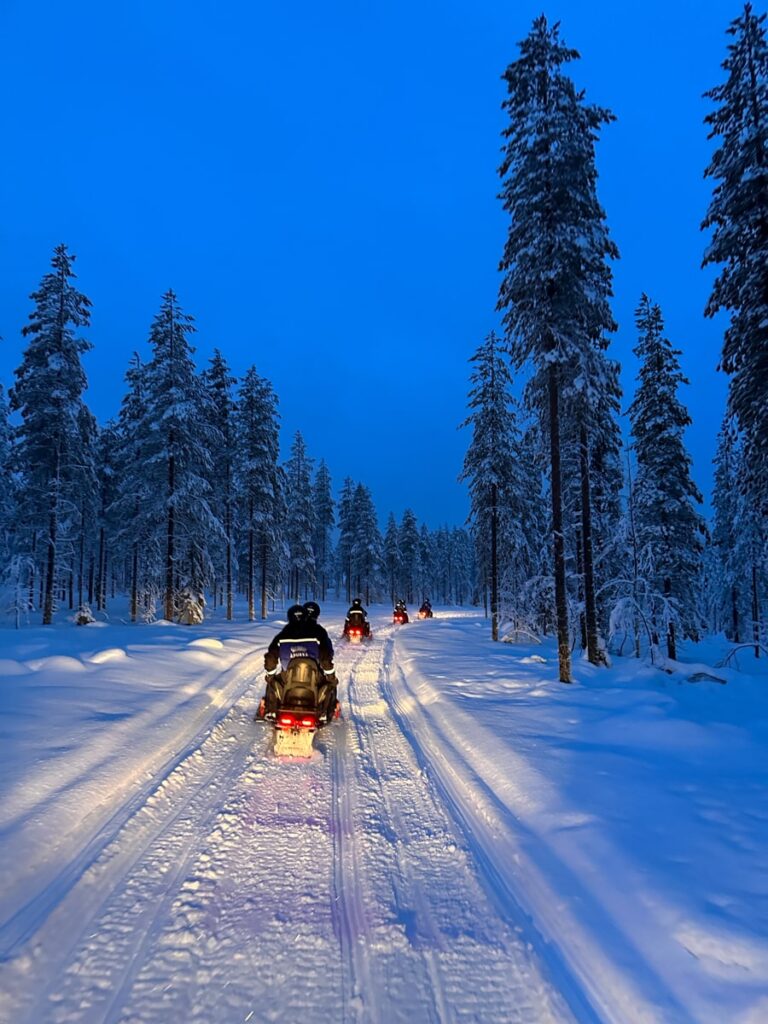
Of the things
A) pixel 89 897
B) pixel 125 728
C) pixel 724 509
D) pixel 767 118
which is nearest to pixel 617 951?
pixel 89 897

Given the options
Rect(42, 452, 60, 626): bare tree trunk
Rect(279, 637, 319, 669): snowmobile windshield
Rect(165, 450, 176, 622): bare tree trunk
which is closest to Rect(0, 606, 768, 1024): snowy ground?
Rect(279, 637, 319, 669): snowmobile windshield

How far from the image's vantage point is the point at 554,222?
13.5m

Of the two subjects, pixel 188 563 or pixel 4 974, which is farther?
pixel 188 563

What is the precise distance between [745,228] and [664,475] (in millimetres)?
11014

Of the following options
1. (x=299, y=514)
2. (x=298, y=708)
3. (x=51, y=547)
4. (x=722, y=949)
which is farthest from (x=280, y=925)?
(x=299, y=514)

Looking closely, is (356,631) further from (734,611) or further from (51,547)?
(734,611)

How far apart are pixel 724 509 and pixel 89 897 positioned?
4715 centimetres


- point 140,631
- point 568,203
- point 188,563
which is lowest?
point 140,631

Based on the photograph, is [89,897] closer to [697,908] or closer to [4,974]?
[4,974]

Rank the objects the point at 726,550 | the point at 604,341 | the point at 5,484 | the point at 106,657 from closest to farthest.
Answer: the point at 106,657, the point at 604,341, the point at 5,484, the point at 726,550

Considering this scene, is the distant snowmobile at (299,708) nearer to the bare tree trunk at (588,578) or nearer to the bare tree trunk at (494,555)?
the bare tree trunk at (588,578)

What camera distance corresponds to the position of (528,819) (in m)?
5.11

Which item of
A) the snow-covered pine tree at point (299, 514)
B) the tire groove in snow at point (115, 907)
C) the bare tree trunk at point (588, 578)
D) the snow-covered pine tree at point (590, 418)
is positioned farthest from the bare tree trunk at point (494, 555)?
the snow-covered pine tree at point (299, 514)

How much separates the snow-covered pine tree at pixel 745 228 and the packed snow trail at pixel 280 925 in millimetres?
12600
